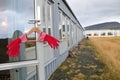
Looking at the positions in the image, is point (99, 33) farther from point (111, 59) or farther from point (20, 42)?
point (20, 42)

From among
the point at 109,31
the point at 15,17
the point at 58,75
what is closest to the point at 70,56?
the point at 58,75

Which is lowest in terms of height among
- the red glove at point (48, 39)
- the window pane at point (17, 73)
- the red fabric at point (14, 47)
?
the window pane at point (17, 73)

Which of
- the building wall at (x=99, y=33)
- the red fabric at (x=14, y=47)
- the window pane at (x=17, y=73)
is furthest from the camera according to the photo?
the building wall at (x=99, y=33)

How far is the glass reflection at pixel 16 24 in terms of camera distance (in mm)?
3969

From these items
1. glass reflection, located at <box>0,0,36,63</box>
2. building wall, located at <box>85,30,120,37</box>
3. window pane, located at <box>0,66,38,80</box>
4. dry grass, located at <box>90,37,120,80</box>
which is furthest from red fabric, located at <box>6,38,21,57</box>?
building wall, located at <box>85,30,120,37</box>

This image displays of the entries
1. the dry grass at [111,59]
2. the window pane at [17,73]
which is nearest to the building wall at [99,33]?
the dry grass at [111,59]

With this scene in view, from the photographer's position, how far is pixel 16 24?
420 cm

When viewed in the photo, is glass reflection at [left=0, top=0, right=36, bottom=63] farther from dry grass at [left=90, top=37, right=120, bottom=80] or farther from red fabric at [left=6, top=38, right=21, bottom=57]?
dry grass at [left=90, top=37, right=120, bottom=80]

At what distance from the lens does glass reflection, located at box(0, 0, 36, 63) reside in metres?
3.97

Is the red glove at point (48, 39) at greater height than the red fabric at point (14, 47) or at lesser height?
greater

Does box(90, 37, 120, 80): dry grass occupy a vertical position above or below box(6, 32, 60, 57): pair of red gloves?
below

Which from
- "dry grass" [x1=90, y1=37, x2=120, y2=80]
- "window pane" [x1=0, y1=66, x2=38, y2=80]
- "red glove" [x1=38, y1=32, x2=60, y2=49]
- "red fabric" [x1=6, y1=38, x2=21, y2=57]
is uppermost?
"red glove" [x1=38, y1=32, x2=60, y2=49]

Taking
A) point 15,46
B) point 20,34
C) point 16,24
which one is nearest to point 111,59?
point 16,24

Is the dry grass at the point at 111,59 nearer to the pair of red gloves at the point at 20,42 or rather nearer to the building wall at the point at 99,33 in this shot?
the pair of red gloves at the point at 20,42
